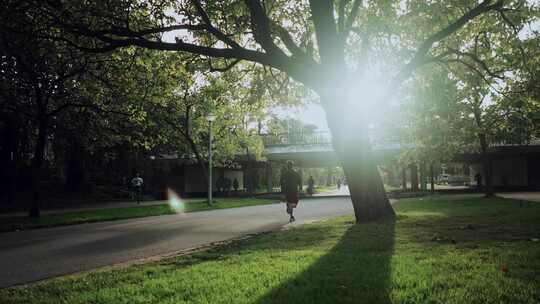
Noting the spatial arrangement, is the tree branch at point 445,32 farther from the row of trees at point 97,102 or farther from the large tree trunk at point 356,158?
the row of trees at point 97,102

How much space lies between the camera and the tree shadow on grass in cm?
422

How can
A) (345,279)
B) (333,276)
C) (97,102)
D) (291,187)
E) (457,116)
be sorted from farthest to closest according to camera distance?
(457,116) → (97,102) → (291,187) → (333,276) → (345,279)

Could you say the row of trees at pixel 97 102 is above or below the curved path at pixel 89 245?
above

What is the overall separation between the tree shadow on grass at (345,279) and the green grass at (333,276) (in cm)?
1

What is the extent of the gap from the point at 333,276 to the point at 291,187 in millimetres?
9894

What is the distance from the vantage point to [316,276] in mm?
5148

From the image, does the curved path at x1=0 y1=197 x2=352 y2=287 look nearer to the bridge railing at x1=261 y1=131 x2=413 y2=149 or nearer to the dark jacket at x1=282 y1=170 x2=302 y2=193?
Answer: the dark jacket at x1=282 y1=170 x2=302 y2=193

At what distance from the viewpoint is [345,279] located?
4941mm

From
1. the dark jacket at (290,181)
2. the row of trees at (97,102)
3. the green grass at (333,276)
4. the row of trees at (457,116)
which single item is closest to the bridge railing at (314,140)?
the row of trees at (97,102)

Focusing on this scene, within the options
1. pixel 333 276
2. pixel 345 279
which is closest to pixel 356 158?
pixel 333 276

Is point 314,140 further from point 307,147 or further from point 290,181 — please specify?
point 290,181

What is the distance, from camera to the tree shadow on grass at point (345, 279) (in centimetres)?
422

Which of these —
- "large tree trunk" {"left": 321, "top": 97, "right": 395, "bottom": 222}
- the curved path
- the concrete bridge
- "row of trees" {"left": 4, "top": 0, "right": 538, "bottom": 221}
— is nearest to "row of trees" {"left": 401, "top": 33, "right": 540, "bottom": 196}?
"row of trees" {"left": 4, "top": 0, "right": 538, "bottom": 221}

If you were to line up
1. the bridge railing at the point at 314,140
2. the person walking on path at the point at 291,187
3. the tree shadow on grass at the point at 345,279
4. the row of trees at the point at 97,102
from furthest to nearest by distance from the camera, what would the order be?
1. the bridge railing at the point at 314,140
2. the person walking on path at the point at 291,187
3. the row of trees at the point at 97,102
4. the tree shadow on grass at the point at 345,279
